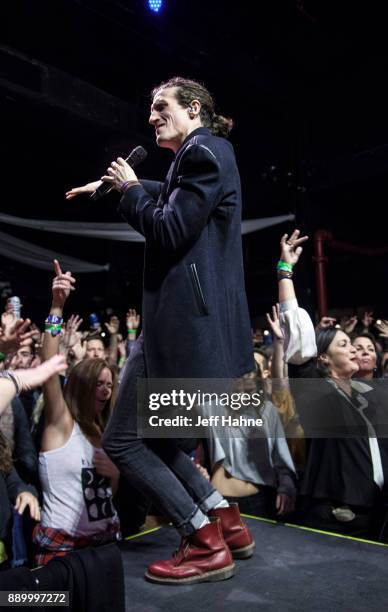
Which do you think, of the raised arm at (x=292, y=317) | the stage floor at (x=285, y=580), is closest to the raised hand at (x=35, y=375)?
the stage floor at (x=285, y=580)

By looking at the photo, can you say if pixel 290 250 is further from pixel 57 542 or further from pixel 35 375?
pixel 57 542

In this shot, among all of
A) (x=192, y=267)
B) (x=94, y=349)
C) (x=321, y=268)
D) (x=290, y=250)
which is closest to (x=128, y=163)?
(x=192, y=267)

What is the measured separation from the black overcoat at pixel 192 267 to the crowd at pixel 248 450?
17.8 inches

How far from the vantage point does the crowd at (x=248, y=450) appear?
6.18 ft

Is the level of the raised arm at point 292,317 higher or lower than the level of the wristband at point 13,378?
higher

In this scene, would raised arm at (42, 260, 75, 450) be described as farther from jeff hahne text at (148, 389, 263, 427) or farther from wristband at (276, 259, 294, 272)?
wristband at (276, 259, 294, 272)

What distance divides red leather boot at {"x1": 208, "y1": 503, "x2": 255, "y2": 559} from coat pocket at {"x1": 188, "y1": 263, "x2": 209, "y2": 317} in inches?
28.4

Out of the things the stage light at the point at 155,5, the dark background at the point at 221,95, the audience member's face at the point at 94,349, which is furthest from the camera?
the dark background at the point at 221,95

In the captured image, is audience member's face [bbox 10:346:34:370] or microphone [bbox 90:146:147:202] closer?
microphone [bbox 90:146:147:202]

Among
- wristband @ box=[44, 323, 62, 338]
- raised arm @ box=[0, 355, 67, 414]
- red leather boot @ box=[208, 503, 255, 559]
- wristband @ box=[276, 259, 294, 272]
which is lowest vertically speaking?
red leather boot @ box=[208, 503, 255, 559]

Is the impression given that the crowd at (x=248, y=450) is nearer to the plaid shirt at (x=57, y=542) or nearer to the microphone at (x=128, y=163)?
the plaid shirt at (x=57, y=542)

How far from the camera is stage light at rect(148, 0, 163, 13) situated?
167 inches

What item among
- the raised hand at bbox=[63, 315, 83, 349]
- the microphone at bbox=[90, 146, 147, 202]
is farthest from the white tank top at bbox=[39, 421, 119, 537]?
the raised hand at bbox=[63, 315, 83, 349]

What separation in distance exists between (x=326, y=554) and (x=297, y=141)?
5.19 meters
